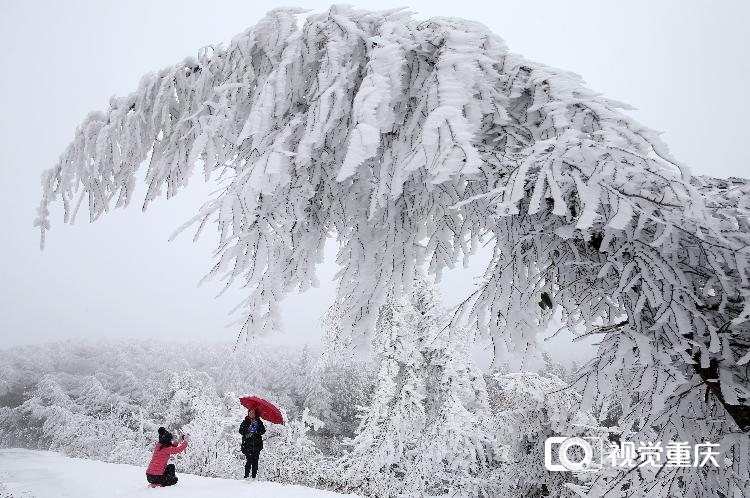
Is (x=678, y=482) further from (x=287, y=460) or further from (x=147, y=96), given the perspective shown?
(x=287, y=460)

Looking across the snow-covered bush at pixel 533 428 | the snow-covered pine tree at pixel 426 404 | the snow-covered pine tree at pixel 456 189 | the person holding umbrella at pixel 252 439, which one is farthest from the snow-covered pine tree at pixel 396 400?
the snow-covered pine tree at pixel 456 189

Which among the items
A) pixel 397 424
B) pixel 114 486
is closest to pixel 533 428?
pixel 397 424

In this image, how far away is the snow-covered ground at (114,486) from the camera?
23.9ft

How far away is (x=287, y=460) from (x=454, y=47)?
70.0 feet

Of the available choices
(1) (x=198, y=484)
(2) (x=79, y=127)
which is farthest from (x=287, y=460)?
(2) (x=79, y=127)

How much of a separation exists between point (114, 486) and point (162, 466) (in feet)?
4.99

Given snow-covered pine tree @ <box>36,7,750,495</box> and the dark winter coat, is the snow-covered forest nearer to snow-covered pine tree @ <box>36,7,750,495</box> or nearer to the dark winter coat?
snow-covered pine tree @ <box>36,7,750,495</box>

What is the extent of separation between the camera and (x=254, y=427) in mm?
8672

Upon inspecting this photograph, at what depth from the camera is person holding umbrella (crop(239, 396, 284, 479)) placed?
28.2 ft

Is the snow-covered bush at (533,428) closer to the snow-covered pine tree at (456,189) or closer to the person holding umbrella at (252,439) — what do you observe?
the person holding umbrella at (252,439)

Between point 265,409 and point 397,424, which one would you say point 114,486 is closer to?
point 265,409

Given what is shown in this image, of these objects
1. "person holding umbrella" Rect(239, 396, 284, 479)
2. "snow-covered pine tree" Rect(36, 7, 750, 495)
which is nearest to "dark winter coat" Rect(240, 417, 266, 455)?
"person holding umbrella" Rect(239, 396, 284, 479)

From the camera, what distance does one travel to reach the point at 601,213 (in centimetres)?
155

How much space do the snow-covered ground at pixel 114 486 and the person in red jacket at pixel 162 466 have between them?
0.51 feet
